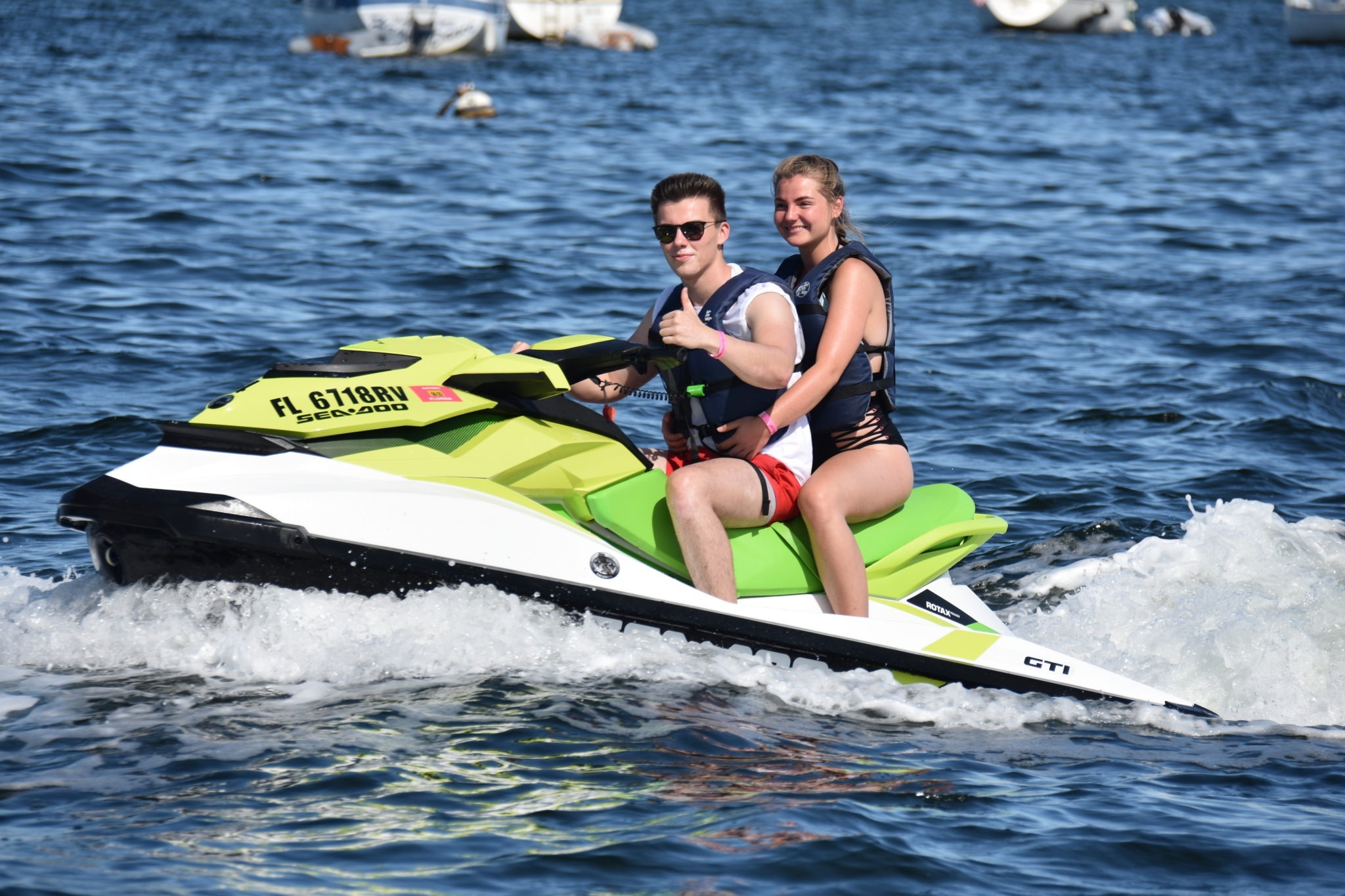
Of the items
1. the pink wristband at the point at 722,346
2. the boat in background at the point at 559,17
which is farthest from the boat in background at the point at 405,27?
the pink wristband at the point at 722,346

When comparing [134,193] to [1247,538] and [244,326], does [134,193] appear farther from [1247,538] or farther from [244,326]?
[1247,538]

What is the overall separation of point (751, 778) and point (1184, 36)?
170 feet

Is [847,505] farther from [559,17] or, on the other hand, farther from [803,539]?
[559,17]

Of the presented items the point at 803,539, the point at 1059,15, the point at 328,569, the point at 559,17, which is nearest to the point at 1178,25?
the point at 1059,15

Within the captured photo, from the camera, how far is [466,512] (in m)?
4.62

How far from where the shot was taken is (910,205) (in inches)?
651

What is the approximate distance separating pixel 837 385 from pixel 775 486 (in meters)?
0.44

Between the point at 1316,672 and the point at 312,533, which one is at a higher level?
the point at 312,533

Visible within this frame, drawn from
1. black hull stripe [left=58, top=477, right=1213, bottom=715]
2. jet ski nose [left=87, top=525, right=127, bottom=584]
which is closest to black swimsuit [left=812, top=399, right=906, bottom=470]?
black hull stripe [left=58, top=477, right=1213, bottom=715]

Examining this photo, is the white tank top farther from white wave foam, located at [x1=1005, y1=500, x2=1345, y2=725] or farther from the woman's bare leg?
white wave foam, located at [x1=1005, y1=500, x2=1345, y2=725]

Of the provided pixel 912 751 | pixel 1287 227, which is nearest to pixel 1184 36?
pixel 1287 227

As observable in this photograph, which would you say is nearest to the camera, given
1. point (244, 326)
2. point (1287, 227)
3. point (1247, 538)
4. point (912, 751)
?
point (912, 751)

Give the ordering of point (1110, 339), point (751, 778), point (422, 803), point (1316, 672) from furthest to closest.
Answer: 1. point (1110, 339)
2. point (1316, 672)
3. point (751, 778)
4. point (422, 803)

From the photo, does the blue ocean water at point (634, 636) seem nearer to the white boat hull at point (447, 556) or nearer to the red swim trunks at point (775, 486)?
the white boat hull at point (447, 556)
